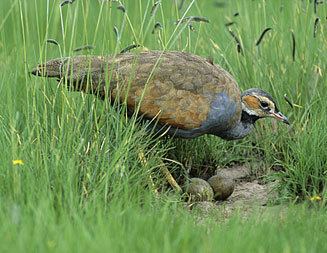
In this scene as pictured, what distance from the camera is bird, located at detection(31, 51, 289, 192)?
20.7 ft

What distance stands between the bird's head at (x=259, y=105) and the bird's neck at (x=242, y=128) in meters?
0.01

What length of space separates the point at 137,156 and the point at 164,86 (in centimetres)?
67

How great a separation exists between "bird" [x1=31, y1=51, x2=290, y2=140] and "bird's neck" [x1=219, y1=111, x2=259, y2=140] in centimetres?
4

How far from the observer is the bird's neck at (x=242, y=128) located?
698 centimetres

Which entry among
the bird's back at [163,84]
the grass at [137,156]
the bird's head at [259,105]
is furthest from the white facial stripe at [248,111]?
the bird's back at [163,84]

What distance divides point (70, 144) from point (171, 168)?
1.33 metres

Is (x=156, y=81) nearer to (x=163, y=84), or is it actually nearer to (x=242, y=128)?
(x=163, y=84)

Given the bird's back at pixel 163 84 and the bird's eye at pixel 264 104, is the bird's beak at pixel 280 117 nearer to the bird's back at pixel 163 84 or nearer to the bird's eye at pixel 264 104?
the bird's eye at pixel 264 104

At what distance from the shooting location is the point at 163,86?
647cm

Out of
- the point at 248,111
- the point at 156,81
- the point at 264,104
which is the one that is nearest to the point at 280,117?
the point at 264,104

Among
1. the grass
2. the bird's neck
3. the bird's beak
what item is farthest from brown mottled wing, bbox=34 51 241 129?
the bird's beak

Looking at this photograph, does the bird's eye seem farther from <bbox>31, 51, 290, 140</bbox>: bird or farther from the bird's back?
the bird's back

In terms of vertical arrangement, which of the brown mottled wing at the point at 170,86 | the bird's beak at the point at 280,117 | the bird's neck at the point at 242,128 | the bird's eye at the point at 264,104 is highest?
the brown mottled wing at the point at 170,86

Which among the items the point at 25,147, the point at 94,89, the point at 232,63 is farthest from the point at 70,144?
the point at 232,63
